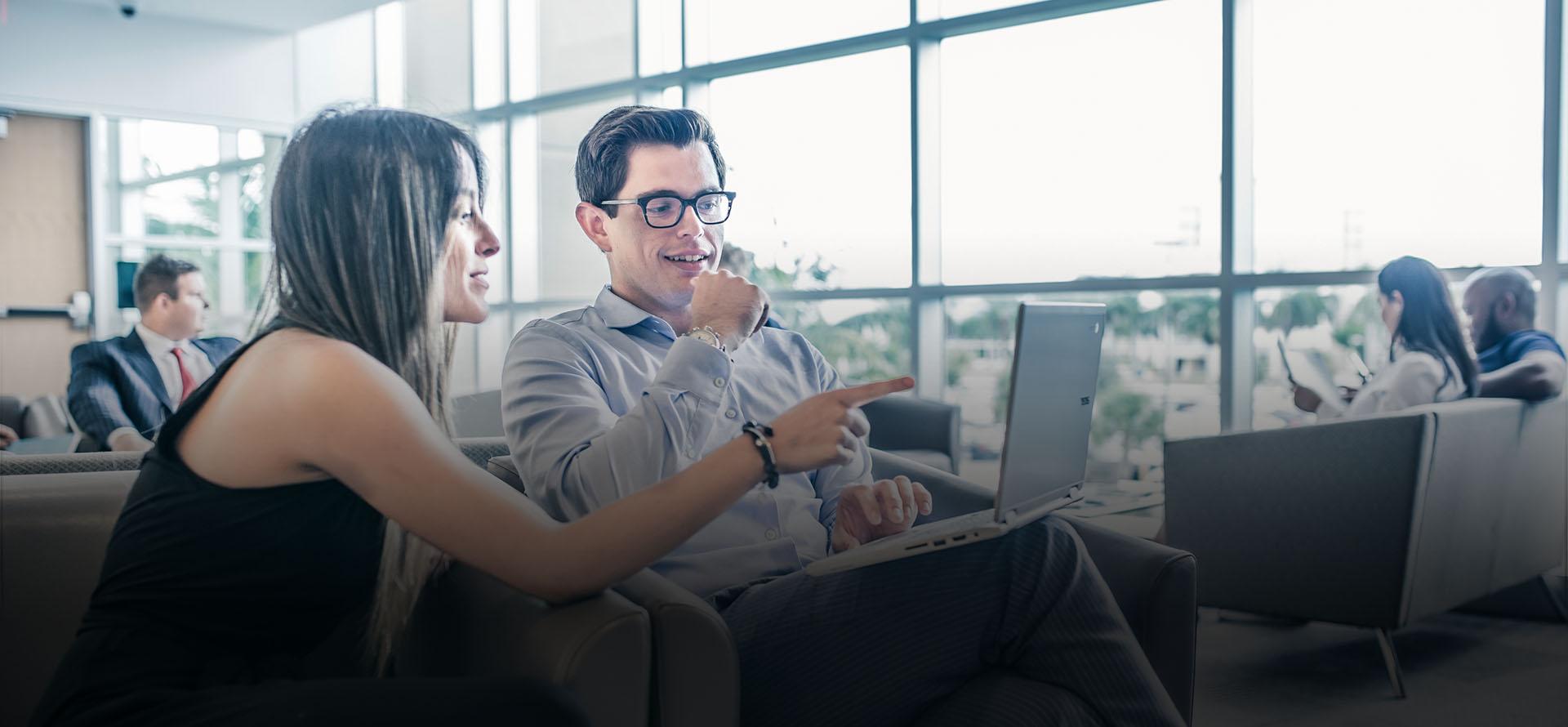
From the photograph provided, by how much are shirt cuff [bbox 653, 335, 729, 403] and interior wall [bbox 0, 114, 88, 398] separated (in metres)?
7.22

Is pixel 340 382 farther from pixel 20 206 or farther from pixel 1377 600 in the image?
pixel 20 206

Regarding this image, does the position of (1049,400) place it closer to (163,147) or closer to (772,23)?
(772,23)

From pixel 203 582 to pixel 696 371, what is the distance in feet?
2.17

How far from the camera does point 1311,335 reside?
14.2 feet

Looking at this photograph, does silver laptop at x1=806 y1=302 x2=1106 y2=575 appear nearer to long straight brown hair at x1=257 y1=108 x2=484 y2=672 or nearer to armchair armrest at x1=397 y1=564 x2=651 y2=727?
armchair armrest at x1=397 y1=564 x2=651 y2=727

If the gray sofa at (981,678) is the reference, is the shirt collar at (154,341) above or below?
above

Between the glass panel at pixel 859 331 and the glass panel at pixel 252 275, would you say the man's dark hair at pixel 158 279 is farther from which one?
the glass panel at pixel 252 275

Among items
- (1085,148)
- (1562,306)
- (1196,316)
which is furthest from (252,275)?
(1562,306)

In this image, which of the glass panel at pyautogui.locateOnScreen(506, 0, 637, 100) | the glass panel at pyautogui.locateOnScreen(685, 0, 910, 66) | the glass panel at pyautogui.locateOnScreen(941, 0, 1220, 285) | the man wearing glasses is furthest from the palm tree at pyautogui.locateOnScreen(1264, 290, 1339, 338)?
the glass panel at pyautogui.locateOnScreen(506, 0, 637, 100)

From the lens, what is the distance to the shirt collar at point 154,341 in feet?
13.0

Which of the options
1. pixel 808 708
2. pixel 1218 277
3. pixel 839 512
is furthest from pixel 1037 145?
pixel 808 708

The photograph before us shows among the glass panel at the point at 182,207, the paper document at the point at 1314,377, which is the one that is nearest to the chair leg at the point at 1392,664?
the paper document at the point at 1314,377

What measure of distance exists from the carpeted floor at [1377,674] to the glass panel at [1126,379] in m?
0.99

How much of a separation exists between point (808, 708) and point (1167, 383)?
3.69 m
